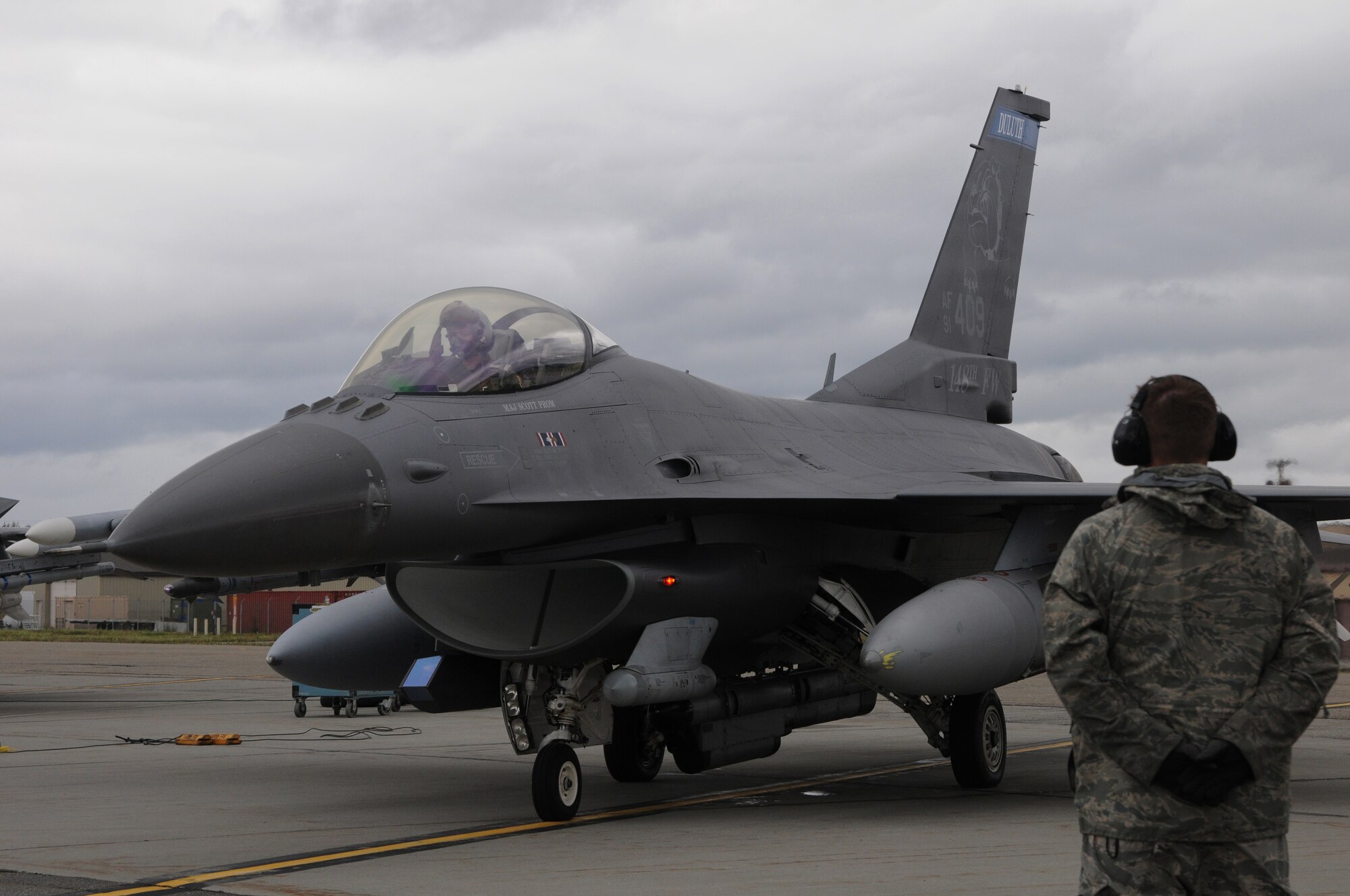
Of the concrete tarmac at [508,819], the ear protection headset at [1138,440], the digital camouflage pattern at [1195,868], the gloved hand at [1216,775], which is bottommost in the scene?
the concrete tarmac at [508,819]

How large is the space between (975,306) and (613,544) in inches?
A: 242

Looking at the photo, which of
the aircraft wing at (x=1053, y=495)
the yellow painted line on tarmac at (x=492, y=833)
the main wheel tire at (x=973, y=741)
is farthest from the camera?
the main wheel tire at (x=973, y=741)

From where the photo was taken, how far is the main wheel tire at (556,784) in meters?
8.07

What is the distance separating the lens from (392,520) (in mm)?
→ 7297

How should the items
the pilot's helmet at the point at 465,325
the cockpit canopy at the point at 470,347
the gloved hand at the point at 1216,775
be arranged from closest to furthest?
the gloved hand at the point at 1216,775 → the cockpit canopy at the point at 470,347 → the pilot's helmet at the point at 465,325

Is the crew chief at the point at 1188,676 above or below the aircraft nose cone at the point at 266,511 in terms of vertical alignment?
below

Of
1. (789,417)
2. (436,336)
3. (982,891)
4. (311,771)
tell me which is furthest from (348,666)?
(982,891)

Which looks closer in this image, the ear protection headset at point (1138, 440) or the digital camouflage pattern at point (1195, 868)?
the digital camouflage pattern at point (1195, 868)

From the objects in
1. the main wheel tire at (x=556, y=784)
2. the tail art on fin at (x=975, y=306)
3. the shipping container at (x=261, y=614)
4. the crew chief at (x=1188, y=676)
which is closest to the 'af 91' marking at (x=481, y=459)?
the main wheel tire at (x=556, y=784)

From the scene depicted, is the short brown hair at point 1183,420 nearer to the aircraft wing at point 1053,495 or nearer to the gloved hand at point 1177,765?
the gloved hand at point 1177,765

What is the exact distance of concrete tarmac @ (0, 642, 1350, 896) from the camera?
20.7 ft

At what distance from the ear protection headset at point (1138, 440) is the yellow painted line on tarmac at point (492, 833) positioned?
180 inches

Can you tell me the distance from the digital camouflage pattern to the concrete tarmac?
3098 mm

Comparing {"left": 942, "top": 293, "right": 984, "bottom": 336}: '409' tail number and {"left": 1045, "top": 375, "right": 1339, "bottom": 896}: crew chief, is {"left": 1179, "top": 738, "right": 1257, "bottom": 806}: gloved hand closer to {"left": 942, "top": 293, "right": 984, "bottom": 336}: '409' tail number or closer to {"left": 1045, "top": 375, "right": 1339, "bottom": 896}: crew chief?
{"left": 1045, "top": 375, "right": 1339, "bottom": 896}: crew chief
